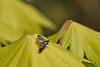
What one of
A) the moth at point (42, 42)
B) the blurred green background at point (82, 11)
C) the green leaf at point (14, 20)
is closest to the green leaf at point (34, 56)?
the moth at point (42, 42)

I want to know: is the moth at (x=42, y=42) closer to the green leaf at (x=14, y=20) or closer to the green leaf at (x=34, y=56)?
the green leaf at (x=34, y=56)

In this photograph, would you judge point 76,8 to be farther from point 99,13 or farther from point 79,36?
point 79,36

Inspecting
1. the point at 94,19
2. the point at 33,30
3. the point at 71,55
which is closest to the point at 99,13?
the point at 94,19

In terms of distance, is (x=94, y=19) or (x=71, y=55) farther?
(x=94, y=19)

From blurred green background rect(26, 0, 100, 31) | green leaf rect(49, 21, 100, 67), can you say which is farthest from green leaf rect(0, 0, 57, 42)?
blurred green background rect(26, 0, 100, 31)

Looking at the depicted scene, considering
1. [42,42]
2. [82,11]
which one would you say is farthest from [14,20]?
[82,11]
